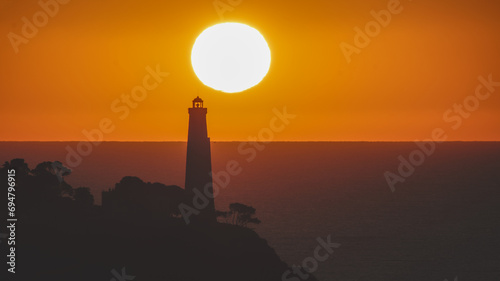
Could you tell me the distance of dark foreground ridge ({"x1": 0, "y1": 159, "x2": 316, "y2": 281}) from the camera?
167ft

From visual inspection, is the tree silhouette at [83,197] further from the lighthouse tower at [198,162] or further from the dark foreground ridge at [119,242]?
the lighthouse tower at [198,162]

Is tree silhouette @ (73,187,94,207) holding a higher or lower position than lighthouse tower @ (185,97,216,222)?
lower

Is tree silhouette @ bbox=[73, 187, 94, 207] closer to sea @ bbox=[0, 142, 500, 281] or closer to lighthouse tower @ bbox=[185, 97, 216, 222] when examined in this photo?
lighthouse tower @ bbox=[185, 97, 216, 222]

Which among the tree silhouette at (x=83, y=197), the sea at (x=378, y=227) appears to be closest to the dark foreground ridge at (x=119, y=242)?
the tree silhouette at (x=83, y=197)

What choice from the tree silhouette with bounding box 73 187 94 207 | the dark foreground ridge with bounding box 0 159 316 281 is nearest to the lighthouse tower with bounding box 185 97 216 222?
the dark foreground ridge with bounding box 0 159 316 281

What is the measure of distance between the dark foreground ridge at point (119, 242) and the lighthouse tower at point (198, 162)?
4.09 ft

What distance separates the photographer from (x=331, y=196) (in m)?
169

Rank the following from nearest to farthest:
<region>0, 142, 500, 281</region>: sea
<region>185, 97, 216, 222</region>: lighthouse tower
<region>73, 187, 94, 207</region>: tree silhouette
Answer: <region>73, 187, 94, 207</region>: tree silhouette → <region>185, 97, 216, 222</region>: lighthouse tower → <region>0, 142, 500, 281</region>: sea

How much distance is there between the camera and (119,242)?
54000 millimetres

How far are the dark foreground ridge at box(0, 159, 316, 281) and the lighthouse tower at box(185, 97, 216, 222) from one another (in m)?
1.25

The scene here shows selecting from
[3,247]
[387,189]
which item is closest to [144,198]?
[3,247]

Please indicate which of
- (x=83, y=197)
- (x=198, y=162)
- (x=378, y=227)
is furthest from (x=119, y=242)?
→ (x=378, y=227)

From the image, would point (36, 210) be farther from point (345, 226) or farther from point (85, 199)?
point (345, 226)

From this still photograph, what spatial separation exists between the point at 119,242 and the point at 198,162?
34.7ft
